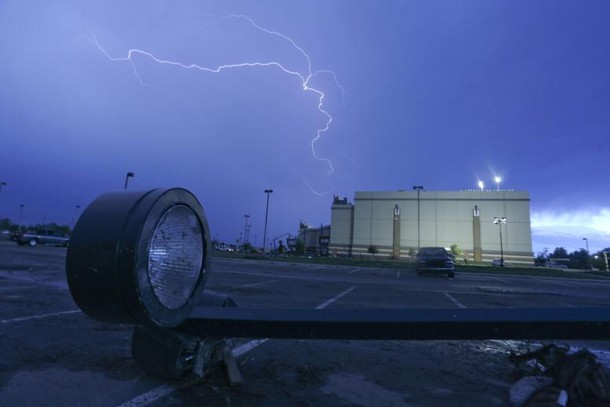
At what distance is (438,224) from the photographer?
82062 millimetres

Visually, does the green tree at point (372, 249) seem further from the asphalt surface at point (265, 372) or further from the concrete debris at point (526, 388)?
the concrete debris at point (526, 388)

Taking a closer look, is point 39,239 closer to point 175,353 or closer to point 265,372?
point 265,372

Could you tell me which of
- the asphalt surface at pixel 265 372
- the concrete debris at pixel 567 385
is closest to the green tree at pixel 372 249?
the asphalt surface at pixel 265 372

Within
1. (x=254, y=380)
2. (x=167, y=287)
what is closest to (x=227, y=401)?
(x=254, y=380)

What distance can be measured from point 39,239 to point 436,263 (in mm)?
41395

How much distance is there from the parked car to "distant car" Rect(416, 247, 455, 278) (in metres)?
38.2

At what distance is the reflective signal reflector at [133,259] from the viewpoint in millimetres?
1510

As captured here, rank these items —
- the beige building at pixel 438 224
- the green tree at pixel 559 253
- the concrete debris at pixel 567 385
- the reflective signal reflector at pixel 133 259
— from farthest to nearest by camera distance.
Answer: the green tree at pixel 559 253
the beige building at pixel 438 224
the concrete debris at pixel 567 385
the reflective signal reflector at pixel 133 259

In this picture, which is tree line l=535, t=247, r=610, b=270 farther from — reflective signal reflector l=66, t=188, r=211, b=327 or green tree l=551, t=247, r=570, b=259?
reflective signal reflector l=66, t=188, r=211, b=327

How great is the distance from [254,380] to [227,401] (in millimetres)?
513

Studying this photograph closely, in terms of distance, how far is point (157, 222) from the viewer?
5.39 ft

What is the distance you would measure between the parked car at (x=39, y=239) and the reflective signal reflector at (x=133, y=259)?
148 ft

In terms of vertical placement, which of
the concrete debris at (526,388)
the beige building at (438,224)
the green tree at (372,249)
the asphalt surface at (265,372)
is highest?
the beige building at (438,224)

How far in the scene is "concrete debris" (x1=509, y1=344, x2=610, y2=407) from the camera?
8.43 feet
